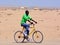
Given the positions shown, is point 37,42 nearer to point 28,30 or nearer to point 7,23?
point 28,30

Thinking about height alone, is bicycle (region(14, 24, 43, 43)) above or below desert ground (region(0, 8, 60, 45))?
above

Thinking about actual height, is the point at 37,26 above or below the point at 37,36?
below

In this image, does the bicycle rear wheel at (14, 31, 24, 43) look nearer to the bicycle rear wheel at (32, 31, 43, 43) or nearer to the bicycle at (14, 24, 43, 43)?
the bicycle at (14, 24, 43, 43)

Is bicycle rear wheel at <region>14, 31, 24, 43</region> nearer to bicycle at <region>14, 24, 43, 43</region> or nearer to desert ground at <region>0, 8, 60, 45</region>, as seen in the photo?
bicycle at <region>14, 24, 43, 43</region>

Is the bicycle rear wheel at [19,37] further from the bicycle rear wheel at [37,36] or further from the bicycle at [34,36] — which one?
the bicycle rear wheel at [37,36]

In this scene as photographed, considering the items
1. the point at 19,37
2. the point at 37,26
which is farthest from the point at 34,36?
the point at 37,26

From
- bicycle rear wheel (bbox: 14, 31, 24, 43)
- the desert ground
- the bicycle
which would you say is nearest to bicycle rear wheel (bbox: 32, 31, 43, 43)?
the bicycle

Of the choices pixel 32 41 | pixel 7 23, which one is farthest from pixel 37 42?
pixel 7 23

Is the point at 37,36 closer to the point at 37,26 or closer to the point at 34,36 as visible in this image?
the point at 34,36

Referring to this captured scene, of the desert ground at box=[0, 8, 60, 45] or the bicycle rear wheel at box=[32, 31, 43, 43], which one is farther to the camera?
the desert ground at box=[0, 8, 60, 45]

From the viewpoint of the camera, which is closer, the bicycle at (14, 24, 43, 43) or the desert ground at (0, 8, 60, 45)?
the bicycle at (14, 24, 43, 43)

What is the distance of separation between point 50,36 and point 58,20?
10297 millimetres

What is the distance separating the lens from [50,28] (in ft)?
120

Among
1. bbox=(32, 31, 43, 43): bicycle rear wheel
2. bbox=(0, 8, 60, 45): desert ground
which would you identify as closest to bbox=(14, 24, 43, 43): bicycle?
bbox=(32, 31, 43, 43): bicycle rear wheel
